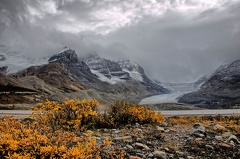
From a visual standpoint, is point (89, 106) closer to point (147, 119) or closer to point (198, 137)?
point (147, 119)

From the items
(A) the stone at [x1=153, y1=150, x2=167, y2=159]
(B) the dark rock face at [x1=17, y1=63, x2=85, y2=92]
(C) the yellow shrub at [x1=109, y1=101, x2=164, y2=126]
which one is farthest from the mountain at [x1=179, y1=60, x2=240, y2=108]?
(A) the stone at [x1=153, y1=150, x2=167, y2=159]

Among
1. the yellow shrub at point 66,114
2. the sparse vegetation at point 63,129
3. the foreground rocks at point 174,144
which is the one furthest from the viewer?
the yellow shrub at point 66,114

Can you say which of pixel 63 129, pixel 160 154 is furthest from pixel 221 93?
pixel 160 154

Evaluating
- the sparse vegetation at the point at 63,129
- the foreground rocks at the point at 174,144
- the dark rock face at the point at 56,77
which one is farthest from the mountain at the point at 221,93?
the foreground rocks at the point at 174,144

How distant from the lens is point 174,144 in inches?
365

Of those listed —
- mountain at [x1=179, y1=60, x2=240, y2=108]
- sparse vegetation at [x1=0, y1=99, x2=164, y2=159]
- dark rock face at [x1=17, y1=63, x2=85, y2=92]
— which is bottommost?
sparse vegetation at [x1=0, y1=99, x2=164, y2=159]

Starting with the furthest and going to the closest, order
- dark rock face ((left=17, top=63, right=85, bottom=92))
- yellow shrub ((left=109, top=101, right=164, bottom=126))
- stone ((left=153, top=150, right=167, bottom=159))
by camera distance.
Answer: dark rock face ((left=17, top=63, right=85, bottom=92))
yellow shrub ((left=109, top=101, right=164, bottom=126))
stone ((left=153, top=150, right=167, bottom=159))

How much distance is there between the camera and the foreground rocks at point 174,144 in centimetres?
805

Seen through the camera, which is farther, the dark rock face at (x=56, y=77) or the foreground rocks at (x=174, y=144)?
the dark rock face at (x=56, y=77)

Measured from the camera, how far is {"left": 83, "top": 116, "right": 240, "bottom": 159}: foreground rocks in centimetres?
805

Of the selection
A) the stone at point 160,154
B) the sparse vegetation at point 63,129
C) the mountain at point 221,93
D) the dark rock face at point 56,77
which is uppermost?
the dark rock face at point 56,77

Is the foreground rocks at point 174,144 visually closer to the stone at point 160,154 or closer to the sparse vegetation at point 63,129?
the stone at point 160,154

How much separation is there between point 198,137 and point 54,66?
186 m

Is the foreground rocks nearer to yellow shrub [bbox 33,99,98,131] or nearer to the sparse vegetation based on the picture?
the sparse vegetation
